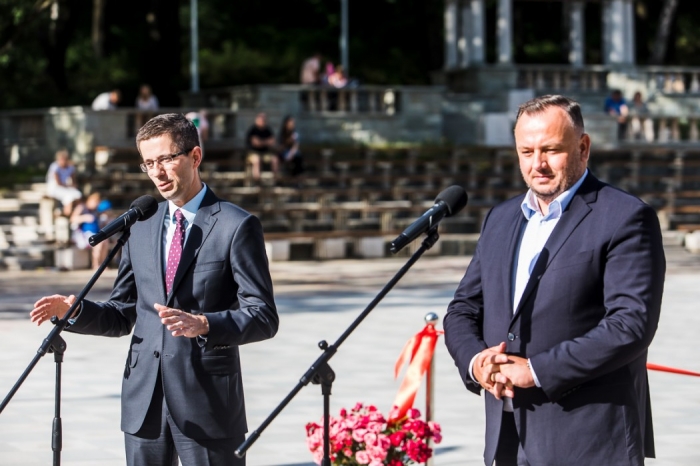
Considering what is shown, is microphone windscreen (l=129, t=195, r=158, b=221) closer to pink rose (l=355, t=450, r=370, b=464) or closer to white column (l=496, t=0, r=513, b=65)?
pink rose (l=355, t=450, r=370, b=464)

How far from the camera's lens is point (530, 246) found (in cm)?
479

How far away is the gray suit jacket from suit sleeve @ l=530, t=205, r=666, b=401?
123cm

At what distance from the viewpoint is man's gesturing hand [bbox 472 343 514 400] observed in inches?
180

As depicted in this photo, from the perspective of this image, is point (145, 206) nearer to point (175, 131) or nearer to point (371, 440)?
point (175, 131)

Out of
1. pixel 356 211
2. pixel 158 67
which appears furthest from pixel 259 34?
pixel 356 211

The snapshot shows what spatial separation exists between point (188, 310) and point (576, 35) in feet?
122

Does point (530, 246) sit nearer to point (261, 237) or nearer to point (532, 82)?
point (261, 237)

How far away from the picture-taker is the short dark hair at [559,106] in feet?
15.4

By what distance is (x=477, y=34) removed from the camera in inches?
1558

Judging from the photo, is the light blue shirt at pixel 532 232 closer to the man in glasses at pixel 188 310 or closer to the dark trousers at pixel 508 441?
the dark trousers at pixel 508 441

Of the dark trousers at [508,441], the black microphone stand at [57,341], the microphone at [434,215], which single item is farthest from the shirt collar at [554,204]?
the black microphone stand at [57,341]

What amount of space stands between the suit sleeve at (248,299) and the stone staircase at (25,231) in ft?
61.5

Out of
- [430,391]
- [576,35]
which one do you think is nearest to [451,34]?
[576,35]

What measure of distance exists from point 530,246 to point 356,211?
23346 millimetres
